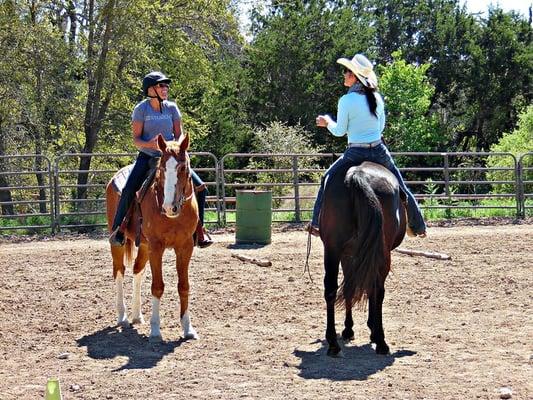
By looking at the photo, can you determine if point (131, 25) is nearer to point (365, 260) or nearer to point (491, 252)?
point (491, 252)

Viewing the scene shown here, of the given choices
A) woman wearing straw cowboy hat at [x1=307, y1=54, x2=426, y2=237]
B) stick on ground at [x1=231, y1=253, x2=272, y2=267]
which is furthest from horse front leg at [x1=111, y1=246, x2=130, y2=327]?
stick on ground at [x1=231, y1=253, x2=272, y2=267]

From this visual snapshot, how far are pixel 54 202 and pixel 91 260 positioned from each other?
→ 15.5ft

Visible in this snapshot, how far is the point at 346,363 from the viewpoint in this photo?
6750 mm

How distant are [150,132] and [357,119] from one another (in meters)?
2.00

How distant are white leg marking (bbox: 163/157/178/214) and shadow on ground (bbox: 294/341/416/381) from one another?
160 cm

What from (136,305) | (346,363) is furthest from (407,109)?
(346,363)

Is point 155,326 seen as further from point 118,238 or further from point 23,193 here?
point 23,193

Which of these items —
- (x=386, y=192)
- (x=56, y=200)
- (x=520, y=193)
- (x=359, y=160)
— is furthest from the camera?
(x=520, y=193)

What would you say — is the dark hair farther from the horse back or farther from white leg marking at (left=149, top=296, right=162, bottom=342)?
white leg marking at (left=149, top=296, right=162, bottom=342)

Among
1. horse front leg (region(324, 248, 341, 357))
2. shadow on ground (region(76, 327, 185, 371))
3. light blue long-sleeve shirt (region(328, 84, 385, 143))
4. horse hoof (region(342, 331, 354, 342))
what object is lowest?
shadow on ground (region(76, 327, 185, 371))

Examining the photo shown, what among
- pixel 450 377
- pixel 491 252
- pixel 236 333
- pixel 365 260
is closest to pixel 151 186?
pixel 236 333

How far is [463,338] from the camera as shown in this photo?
24.3 ft

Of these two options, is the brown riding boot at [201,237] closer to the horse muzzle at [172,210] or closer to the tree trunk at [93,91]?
the horse muzzle at [172,210]

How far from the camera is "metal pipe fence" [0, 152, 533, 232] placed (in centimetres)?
1705
